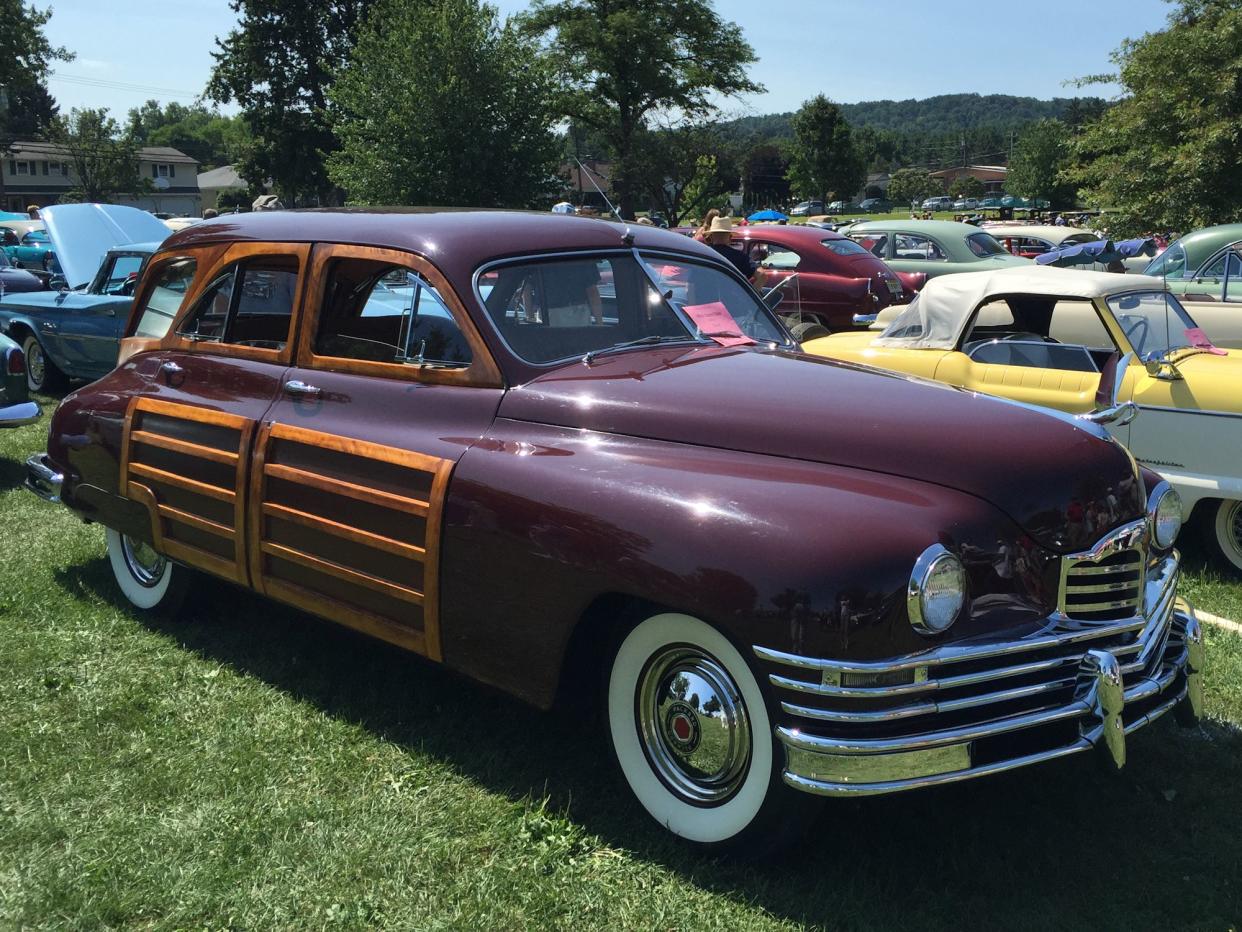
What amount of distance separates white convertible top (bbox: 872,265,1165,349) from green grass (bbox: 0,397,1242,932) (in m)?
2.32

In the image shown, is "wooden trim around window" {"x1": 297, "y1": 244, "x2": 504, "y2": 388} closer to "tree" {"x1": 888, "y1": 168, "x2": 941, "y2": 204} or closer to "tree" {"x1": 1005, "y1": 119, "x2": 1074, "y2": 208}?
Answer: "tree" {"x1": 1005, "y1": 119, "x2": 1074, "y2": 208}

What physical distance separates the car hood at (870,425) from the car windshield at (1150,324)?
114 inches

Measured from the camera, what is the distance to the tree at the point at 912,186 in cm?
9947

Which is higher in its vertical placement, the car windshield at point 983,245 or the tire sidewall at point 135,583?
the car windshield at point 983,245

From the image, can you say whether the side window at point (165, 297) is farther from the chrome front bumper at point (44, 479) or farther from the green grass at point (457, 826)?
the green grass at point (457, 826)

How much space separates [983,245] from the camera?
604 inches

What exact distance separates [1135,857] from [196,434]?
363 centimetres

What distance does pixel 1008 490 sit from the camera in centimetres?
300

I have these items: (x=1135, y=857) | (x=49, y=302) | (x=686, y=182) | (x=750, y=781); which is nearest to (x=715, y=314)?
(x=750, y=781)

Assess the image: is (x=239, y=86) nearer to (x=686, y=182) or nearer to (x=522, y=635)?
(x=686, y=182)

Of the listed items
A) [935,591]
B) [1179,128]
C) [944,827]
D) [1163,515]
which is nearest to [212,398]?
[935,591]

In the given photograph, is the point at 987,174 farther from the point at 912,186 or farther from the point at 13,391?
the point at 13,391

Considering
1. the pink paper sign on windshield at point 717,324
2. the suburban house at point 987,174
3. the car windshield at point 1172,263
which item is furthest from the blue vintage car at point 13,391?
the suburban house at point 987,174

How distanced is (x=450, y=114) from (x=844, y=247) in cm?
1142
